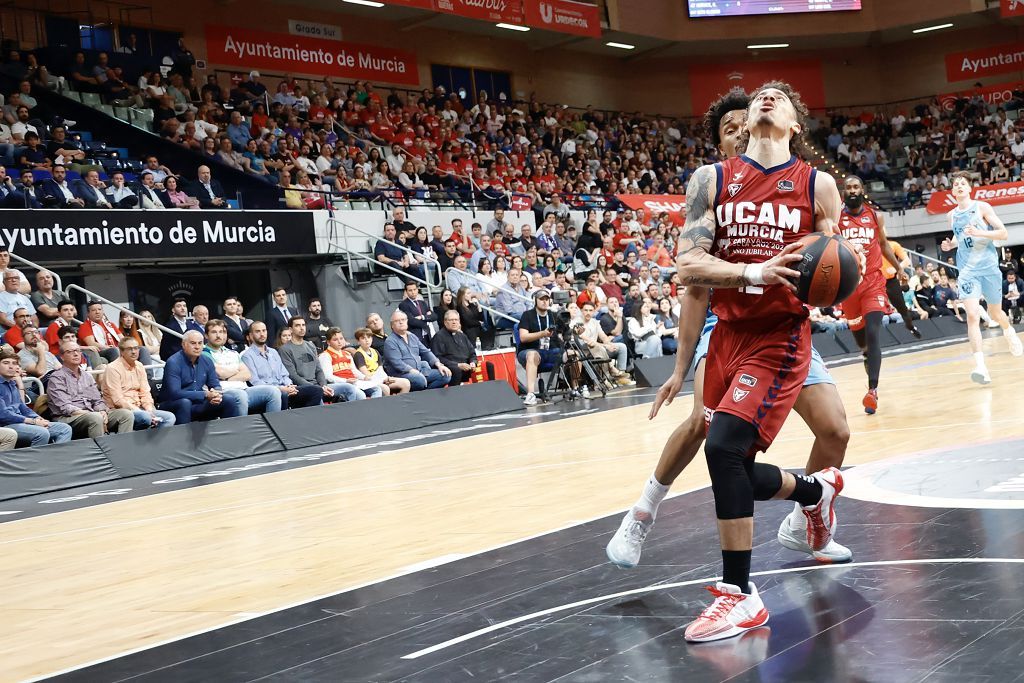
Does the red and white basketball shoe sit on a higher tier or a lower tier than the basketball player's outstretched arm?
lower

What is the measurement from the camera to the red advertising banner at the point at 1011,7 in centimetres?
3291

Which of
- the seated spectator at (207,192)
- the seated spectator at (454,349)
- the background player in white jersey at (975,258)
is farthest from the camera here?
the seated spectator at (207,192)

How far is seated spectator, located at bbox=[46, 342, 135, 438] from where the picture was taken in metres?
11.1

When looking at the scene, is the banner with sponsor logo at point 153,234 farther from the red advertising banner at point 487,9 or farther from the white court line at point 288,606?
the white court line at point 288,606

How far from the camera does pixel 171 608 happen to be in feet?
15.8

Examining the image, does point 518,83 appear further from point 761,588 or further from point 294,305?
point 761,588

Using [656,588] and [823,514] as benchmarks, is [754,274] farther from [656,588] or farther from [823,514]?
[656,588]

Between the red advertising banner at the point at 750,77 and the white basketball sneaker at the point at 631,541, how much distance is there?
33.7m

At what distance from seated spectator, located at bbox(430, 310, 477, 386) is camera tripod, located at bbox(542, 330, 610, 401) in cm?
116

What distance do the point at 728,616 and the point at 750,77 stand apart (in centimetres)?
3626

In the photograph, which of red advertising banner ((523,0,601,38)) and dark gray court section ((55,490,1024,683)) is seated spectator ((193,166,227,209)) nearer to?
dark gray court section ((55,490,1024,683))

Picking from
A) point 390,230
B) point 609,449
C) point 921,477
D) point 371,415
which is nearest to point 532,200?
point 390,230

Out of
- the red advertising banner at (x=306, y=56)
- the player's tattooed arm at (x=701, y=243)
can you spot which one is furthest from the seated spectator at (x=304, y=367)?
the red advertising banner at (x=306, y=56)

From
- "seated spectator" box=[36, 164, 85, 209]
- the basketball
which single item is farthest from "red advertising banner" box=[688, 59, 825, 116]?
the basketball
